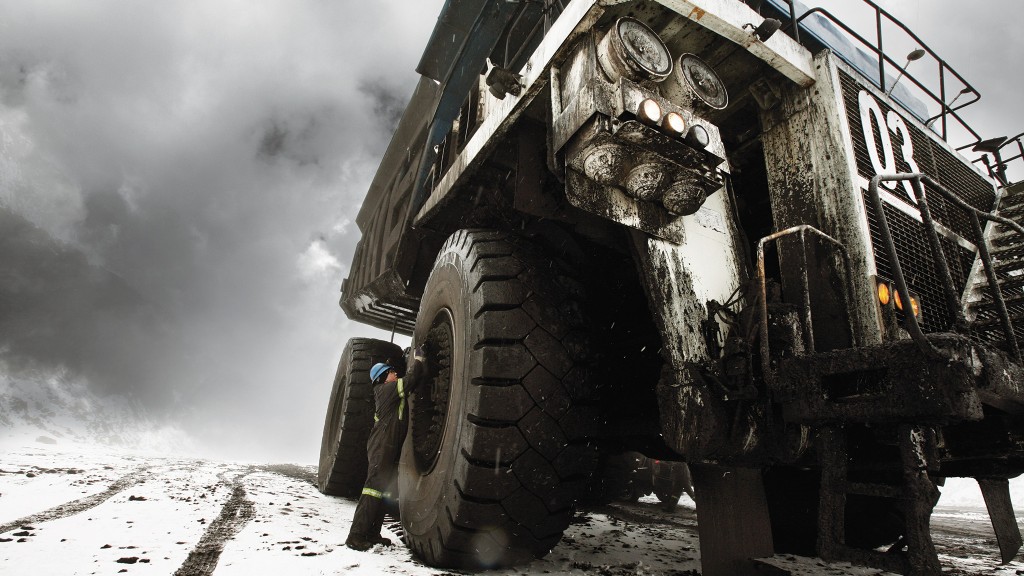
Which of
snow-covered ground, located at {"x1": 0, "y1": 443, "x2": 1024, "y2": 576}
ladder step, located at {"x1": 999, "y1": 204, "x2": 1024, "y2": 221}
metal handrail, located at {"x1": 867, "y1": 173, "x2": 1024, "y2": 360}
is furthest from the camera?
ladder step, located at {"x1": 999, "y1": 204, "x2": 1024, "y2": 221}

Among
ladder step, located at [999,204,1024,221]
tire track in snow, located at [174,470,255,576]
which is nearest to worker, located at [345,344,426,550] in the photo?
tire track in snow, located at [174,470,255,576]

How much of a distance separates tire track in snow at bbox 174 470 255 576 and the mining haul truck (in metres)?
0.82

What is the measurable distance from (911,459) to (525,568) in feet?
5.17

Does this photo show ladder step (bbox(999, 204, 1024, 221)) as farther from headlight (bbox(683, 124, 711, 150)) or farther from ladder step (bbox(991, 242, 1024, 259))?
headlight (bbox(683, 124, 711, 150))

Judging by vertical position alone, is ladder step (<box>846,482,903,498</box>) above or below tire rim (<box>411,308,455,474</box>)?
below

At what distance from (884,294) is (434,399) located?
2.06 meters

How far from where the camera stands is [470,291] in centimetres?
229

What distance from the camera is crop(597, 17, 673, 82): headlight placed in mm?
1740

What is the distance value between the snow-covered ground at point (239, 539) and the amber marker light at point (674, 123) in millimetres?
1624

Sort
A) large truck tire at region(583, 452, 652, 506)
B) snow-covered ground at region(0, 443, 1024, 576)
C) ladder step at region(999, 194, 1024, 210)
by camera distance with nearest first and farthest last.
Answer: snow-covered ground at region(0, 443, 1024, 576) → ladder step at region(999, 194, 1024, 210) → large truck tire at region(583, 452, 652, 506)

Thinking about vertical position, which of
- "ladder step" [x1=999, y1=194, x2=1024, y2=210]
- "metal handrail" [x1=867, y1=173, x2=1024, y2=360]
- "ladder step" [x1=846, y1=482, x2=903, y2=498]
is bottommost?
"ladder step" [x1=846, y1=482, x2=903, y2=498]

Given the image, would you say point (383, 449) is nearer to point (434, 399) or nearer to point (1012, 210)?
point (434, 399)

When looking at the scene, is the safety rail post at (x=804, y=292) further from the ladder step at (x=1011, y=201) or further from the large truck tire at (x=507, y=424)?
the ladder step at (x=1011, y=201)

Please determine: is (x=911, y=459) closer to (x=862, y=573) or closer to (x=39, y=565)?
(x=862, y=573)
